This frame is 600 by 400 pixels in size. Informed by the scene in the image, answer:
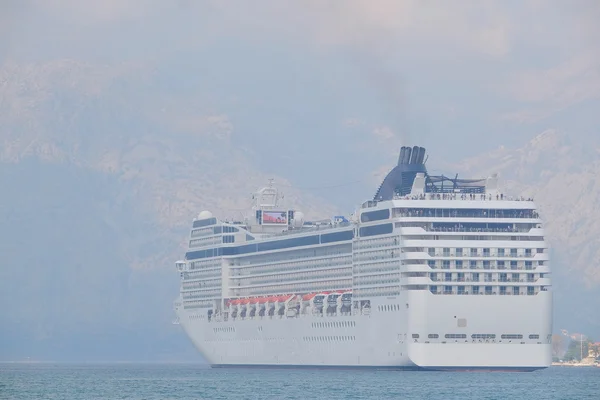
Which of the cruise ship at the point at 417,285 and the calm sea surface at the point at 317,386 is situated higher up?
the cruise ship at the point at 417,285

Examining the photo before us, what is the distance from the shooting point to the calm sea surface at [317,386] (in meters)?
120

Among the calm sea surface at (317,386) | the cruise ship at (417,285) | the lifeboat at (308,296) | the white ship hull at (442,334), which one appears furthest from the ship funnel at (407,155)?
the calm sea surface at (317,386)

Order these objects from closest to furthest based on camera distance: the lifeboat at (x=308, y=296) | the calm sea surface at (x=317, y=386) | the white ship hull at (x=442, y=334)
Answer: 1. the calm sea surface at (x=317, y=386)
2. the white ship hull at (x=442, y=334)
3. the lifeboat at (x=308, y=296)

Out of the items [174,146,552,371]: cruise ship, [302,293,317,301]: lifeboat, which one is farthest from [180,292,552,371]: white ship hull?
[302,293,317,301]: lifeboat

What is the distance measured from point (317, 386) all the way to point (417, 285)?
13872 millimetres

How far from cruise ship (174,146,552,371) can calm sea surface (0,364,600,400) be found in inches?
84.6

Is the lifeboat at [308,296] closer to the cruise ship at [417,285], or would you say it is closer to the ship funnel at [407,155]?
the cruise ship at [417,285]

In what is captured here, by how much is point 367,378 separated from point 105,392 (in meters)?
20.5

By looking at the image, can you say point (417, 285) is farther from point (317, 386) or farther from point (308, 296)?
point (308, 296)

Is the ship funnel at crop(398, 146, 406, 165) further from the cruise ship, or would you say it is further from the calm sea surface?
the calm sea surface

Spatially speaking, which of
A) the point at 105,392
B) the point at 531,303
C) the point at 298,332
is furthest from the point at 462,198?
the point at 105,392

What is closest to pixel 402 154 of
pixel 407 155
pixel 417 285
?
pixel 407 155

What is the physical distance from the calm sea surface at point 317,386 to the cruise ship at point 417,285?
7.05 ft

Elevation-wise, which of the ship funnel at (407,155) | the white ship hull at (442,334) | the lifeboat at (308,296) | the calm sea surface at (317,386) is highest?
the ship funnel at (407,155)
